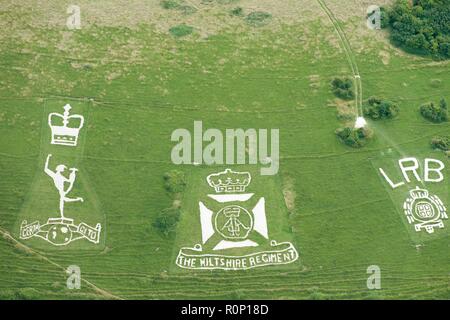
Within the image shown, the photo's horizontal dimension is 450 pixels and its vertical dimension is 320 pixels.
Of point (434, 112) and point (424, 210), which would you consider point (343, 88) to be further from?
point (424, 210)

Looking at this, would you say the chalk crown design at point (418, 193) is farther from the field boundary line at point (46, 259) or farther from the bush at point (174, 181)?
the field boundary line at point (46, 259)

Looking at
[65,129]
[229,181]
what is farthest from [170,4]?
[229,181]

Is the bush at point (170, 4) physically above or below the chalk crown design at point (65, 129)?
above

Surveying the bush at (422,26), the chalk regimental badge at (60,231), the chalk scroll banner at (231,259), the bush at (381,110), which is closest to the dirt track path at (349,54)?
the bush at (381,110)

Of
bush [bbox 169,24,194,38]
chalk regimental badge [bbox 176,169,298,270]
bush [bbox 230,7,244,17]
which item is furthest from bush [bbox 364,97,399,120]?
bush [bbox 169,24,194,38]

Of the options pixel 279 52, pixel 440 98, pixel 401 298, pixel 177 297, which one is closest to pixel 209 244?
pixel 177 297

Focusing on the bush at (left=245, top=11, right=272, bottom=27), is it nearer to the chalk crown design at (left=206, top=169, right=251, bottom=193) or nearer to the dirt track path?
the dirt track path
